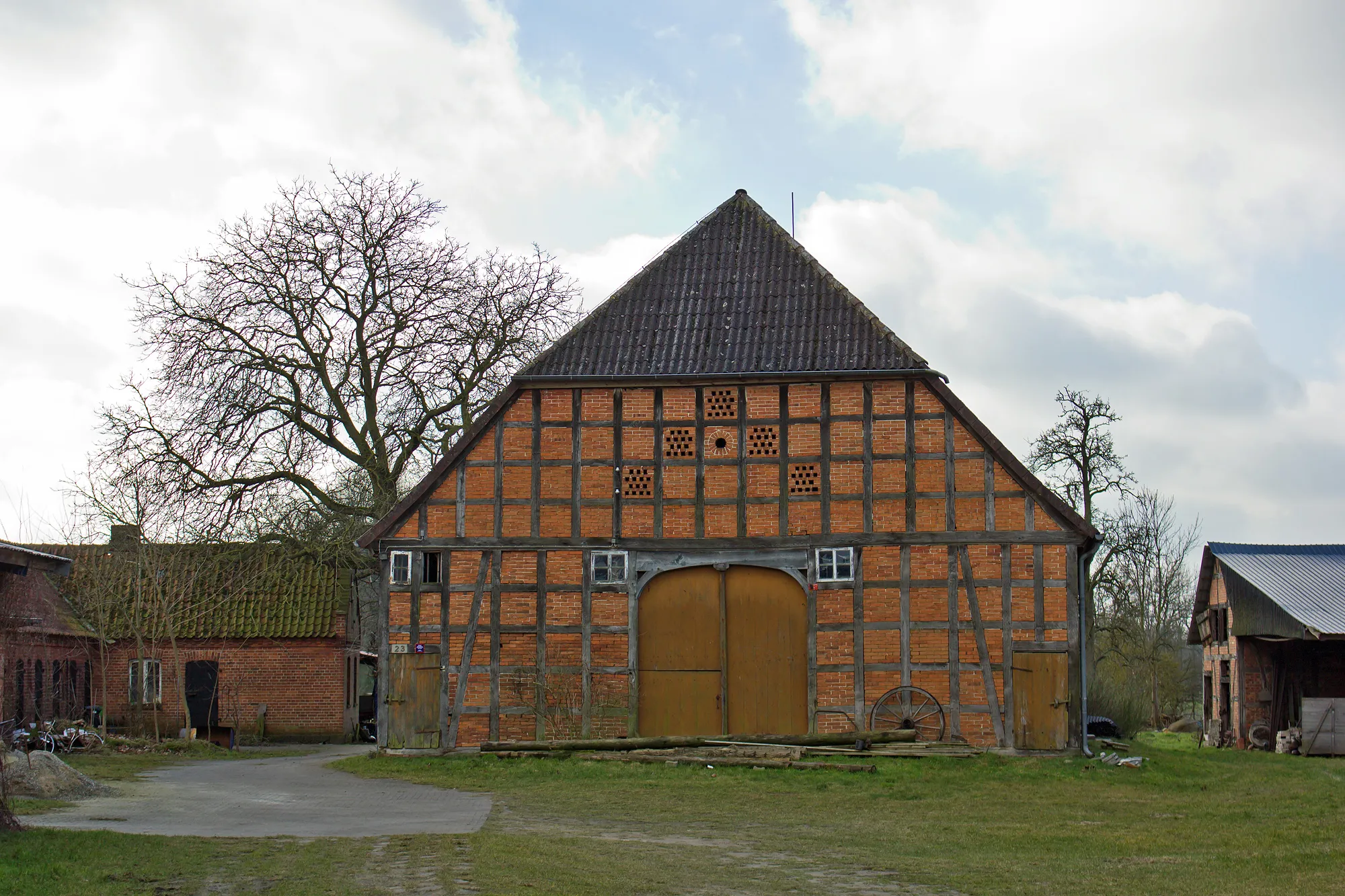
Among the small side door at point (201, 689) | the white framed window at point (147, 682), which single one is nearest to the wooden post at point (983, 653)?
the small side door at point (201, 689)

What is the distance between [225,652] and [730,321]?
14363mm

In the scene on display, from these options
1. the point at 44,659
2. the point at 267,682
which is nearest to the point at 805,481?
the point at 267,682

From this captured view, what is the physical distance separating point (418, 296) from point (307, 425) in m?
3.70

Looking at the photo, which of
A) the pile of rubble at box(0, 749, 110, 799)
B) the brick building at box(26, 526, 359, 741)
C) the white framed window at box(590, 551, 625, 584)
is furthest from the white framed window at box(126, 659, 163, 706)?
the pile of rubble at box(0, 749, 110, 799)

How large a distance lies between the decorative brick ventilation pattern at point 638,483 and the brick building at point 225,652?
1086 cm

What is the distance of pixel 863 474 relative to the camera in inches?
831

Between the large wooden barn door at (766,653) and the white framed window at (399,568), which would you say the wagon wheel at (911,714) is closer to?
the large wooden barn door at (766,653)

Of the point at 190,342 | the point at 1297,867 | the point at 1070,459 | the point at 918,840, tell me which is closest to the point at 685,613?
the point at 918,840

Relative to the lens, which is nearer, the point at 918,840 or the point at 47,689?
the point at 918,840

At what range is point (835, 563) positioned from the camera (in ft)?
68.6

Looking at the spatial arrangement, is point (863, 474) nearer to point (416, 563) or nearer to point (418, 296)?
point (416, 563)

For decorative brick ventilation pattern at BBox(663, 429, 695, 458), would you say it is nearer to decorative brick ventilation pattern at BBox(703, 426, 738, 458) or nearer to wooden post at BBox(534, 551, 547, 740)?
decorative brick ventilation pattern at BBox(703, 426, 738, 458)

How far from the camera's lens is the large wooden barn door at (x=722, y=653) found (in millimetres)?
20891

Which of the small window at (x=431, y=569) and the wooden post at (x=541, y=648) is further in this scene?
the small window at (x=431, y=569)
